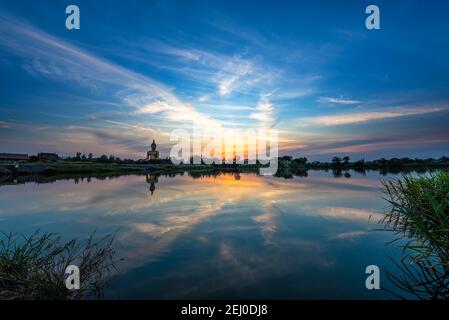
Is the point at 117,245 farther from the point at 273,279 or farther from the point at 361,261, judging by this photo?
the point at 361,261

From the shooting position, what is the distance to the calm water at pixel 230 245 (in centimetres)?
652

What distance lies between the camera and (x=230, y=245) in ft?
33.1

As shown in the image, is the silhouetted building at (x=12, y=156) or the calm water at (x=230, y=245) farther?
the silhouetted building at (x=12, y=156)

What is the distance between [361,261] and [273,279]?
373cm

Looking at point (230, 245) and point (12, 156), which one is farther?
point (12, 156)

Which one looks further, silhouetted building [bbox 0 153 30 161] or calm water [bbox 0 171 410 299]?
silhouetted building [bbox 0 153 30 161]

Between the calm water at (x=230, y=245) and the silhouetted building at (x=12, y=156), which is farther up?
the silhouetted building at (x=12, y=156)

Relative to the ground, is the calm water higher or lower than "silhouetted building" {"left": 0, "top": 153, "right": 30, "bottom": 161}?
lower

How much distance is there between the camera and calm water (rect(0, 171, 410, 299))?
21.4ft

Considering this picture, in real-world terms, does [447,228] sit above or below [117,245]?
above

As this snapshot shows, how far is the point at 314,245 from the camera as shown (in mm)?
10062
